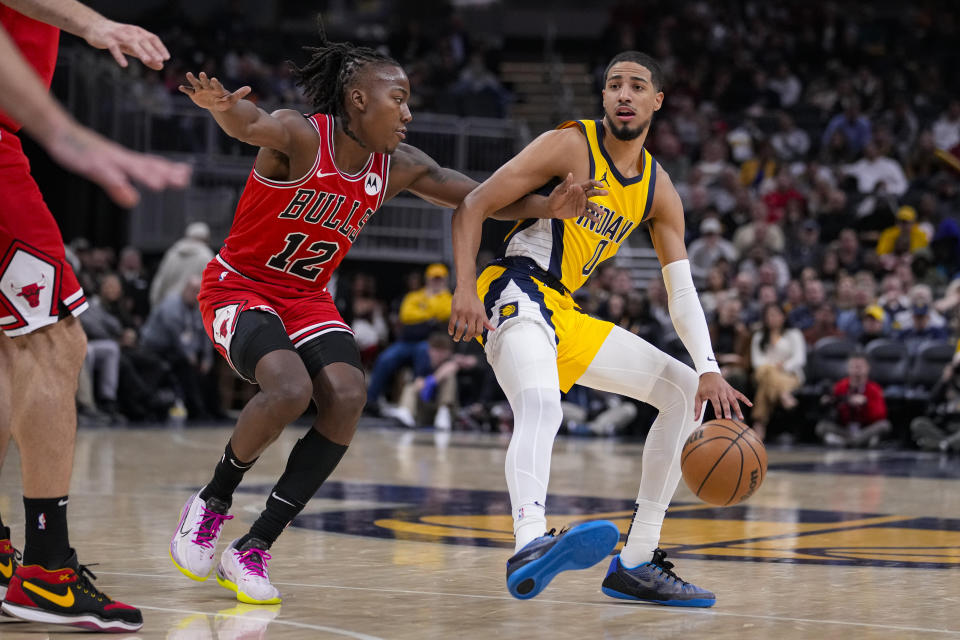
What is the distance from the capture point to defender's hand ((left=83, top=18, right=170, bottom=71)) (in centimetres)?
343

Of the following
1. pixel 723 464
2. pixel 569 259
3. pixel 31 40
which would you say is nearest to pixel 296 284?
pixel 569 259

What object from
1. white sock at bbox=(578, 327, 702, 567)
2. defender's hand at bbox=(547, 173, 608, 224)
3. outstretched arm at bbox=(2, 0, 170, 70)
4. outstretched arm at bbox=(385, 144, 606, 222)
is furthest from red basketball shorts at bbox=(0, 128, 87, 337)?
white sock at bbox=(578, 327, 702, 567)

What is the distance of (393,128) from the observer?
185 inches

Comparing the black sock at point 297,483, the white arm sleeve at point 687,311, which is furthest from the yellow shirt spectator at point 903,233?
the black sock at point 297,483

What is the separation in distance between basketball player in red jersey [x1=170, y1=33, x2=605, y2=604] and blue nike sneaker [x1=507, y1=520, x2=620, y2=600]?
0.86m

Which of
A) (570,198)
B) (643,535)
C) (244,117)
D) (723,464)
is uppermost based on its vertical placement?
(244,117)

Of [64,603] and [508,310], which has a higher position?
[508,310]

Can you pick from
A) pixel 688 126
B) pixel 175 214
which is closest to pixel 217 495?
pixel 175 214

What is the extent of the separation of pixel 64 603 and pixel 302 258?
152 cm

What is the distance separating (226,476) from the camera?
466 cm

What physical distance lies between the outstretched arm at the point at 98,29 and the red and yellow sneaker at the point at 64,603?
149cm

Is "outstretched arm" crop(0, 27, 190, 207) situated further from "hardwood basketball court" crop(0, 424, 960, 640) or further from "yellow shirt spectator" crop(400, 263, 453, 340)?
"yellow shirt spectator" crop(400, 263, 453, 340)

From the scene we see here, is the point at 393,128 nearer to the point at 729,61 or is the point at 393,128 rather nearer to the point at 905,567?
the point at 905,567

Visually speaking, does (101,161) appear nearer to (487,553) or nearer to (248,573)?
(248,573)
